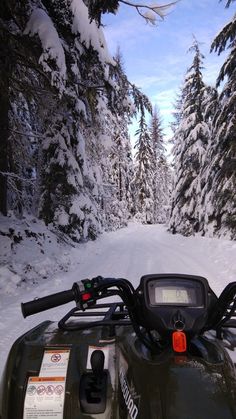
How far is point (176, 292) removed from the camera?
2.10 m

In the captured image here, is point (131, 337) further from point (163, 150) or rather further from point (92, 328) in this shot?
point (163, 150)

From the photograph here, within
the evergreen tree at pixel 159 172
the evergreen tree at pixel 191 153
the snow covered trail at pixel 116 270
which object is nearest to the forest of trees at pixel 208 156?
the evergreen tree at pixel 191 153

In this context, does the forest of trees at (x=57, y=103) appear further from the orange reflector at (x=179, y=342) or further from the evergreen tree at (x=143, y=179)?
the evergreen tree at (x=143, y=179)

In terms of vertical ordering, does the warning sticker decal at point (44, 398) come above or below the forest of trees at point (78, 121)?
below

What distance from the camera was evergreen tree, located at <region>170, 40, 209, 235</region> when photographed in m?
27.4

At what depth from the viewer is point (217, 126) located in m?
20.2

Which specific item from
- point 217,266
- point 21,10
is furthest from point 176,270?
point 21,10

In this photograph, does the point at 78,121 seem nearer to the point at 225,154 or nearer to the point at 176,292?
the point at 225,154

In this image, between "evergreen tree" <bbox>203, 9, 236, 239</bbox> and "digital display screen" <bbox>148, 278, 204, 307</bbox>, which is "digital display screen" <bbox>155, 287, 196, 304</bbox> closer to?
"digital display screen" <bbox>148, 278, 204, 307</bbox>

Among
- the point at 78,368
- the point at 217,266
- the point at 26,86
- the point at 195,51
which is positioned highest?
the point at 195,51

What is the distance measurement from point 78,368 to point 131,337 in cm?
36

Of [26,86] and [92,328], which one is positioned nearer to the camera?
[92,328]

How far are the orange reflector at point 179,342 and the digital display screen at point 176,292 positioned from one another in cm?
19

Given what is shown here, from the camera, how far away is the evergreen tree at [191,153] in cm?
2736
